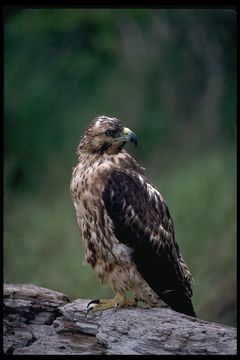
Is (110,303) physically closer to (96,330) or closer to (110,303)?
(110,303)

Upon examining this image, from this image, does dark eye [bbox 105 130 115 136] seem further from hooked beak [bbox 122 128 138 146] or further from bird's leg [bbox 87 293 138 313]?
bird's leg [bbox 87 293 138 313]

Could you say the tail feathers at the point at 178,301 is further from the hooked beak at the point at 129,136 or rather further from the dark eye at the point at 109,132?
the dark eye at the point at 109,132

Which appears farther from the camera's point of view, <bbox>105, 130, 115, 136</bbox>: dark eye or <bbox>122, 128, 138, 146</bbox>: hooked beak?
<bbox>105, 130, 115, 136</bbox>: dark eye

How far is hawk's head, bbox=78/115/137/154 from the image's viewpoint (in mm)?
6328

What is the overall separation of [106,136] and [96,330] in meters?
1.41

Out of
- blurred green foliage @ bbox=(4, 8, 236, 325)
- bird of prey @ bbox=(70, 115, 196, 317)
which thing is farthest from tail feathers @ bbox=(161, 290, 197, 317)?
blurred green foliage @ bbox=(4, 8, 236, 325)

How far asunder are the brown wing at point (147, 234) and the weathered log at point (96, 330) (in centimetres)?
19

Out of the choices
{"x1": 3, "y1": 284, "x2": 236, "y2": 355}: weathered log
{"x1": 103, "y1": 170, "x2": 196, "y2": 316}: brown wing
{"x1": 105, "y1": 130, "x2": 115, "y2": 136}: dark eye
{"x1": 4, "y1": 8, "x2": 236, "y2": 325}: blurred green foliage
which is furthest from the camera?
{"x1": 4, "y1": 8, "x2": 236, "y2": 325}: blurred green foliage

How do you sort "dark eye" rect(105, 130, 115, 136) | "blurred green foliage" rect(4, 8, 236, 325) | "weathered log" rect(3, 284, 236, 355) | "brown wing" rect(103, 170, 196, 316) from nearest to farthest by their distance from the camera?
"weathered log" rect(3, 284, 236, 355)
"brown wing" rect(103, 170, 196, 316)
"dark eye" rect(105, 130, 115, 136)
"blurred green foliage" rect(4, 8, 236, 325)

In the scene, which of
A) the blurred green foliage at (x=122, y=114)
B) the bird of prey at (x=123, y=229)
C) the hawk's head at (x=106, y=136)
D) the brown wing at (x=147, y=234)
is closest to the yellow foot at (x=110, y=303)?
the bird of prey at (x=123, y=229)

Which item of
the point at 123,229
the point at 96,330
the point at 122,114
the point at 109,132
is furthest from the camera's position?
the point at 122,114

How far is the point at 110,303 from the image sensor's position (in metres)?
6.39

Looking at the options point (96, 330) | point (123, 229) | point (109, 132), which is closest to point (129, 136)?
point (109, 132)

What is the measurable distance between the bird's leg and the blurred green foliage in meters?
3.78
